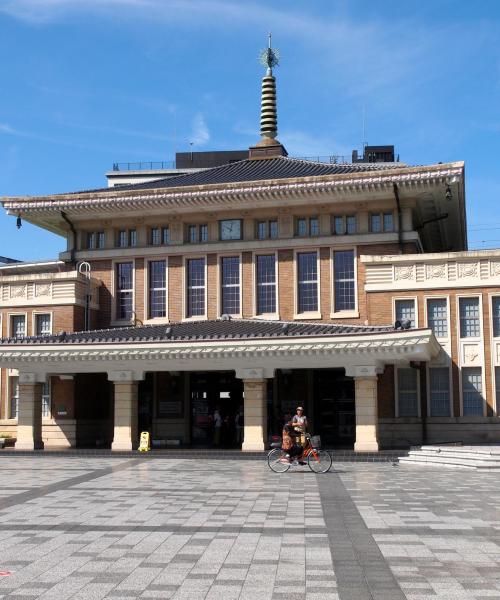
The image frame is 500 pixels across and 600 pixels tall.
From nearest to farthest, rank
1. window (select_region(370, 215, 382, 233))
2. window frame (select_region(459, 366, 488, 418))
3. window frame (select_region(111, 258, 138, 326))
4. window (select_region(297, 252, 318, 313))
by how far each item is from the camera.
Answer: window frame (select_region(459, 366, 488, 418)) → window (select_region(370, 215, 382, 233)) → window (select_region(297, 252, 318, 313)) → window frame (select_region(111, 258, 138, 326))

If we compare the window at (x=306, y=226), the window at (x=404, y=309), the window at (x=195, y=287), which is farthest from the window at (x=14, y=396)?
the window at (x=404, y=309)

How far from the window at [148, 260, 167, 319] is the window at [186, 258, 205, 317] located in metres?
1.02

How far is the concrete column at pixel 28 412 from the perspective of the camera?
26.8 metres

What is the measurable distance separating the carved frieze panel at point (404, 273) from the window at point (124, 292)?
11.0 m

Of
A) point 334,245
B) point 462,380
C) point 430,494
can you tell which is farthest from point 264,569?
point 334,245

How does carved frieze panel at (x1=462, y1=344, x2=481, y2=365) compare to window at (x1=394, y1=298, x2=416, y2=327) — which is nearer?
carved frieze panel at (x1=462, y1=344, x2=481, y2=365)

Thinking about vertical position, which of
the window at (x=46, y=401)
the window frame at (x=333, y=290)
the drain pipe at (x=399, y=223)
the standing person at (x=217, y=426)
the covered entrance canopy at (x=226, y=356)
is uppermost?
the drain pipe at (x=399, y=223)

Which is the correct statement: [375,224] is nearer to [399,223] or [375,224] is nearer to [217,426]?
[399,223]

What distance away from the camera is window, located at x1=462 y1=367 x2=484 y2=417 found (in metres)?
26.2

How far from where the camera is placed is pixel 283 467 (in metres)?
19.8

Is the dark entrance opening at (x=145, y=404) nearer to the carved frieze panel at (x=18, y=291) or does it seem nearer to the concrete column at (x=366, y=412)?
the carved frieze panel at (x=18, y=291)

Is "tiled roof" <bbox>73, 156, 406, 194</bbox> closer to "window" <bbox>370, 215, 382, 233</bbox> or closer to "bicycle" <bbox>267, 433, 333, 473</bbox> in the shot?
"window" <bbox>370, 215, 382, 233</bbox>

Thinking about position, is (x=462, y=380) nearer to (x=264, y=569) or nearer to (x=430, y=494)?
(x=430, y=494)

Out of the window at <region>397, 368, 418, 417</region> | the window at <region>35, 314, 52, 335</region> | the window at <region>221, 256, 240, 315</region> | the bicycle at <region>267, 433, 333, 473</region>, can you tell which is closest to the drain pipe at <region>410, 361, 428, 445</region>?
the window at <region>397, 368, 418, 417</region>
